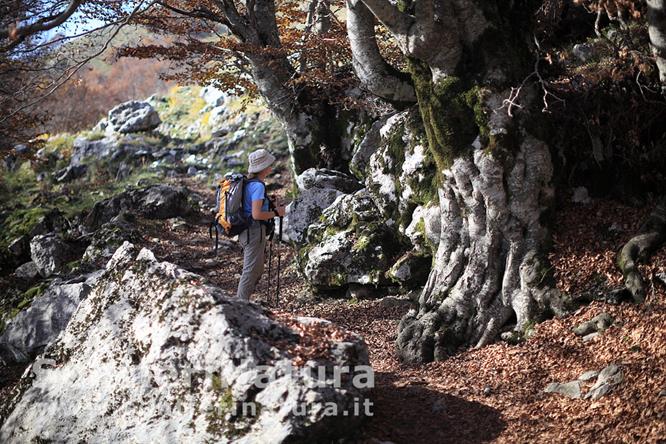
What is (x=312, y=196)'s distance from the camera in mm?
11633

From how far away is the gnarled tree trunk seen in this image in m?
6.31

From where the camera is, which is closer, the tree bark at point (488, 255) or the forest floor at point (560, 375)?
the forest floor at point (560, 375)

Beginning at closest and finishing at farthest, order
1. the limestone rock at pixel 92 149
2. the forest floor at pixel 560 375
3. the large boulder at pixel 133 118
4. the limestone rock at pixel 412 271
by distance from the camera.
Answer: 1. the forest floor at pixel 560 375
2. the limestone rock at pixel 412 271
3. the limestone rock at pixel 92 149
4. the large boulder at pixel 133 118

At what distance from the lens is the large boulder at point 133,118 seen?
2695 cm

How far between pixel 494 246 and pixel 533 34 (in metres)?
2.26

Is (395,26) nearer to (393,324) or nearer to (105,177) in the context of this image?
(393,324)

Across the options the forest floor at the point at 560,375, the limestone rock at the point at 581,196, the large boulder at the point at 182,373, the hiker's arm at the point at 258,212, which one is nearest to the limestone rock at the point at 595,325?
the forest floor at the point at 560,375

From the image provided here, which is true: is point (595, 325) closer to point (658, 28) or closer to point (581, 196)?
point (581, 196)

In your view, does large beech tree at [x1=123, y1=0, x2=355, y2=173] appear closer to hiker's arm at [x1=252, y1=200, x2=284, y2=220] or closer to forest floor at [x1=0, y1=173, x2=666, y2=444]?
hiker's arm at [x1=252, y1=200, x2=284, y2=220]

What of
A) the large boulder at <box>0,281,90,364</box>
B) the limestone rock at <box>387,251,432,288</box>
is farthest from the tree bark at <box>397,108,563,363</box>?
the large boulder at <box>0,281,90,364</box>

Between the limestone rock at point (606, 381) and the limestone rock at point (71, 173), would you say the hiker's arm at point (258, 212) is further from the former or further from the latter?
the limestone rock at point (71, 173)

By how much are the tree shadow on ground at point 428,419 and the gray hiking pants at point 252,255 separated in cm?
255

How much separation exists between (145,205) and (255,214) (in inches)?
353

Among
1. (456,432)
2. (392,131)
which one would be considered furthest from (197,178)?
(456,432)
